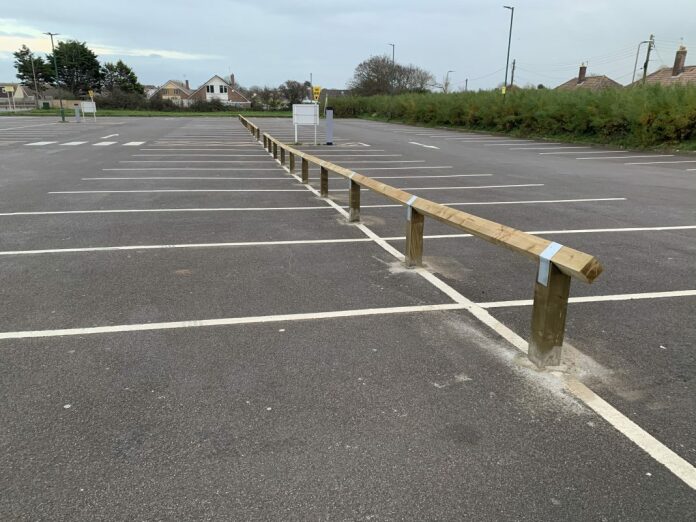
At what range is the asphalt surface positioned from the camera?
2406 mm

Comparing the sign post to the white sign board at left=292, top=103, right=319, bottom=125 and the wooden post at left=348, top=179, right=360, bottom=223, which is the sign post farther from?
the wooden post at left=348, top=179, right=360, bottom=223

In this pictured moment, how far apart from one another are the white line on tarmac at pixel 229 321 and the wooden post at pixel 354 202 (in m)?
3.40

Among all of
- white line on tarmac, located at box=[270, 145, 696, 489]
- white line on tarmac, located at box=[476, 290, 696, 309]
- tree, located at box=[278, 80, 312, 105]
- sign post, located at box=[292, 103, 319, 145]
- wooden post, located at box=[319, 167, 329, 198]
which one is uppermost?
tree, located at box=[278, 80, 312, 105]

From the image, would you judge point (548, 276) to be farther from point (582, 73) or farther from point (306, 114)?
point (582, 73)

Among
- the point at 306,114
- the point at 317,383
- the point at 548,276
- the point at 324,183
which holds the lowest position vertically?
the point at 317,383

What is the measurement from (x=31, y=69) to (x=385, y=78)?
7206 centimetres

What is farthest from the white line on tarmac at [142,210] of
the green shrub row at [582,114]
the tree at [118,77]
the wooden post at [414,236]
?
the tree at [118,77]

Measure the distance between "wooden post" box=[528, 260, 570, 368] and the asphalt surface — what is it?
130 mm

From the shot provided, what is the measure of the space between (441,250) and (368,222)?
1803 mm

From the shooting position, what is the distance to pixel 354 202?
7828mm

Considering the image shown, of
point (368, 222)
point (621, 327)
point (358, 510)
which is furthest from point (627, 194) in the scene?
point (358, 510)

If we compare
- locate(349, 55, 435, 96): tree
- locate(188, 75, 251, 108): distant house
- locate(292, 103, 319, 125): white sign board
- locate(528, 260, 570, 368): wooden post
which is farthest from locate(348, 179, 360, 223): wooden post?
locate(188, 75, 251, 108): distant house

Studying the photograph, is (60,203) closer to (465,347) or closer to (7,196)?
(7,196)

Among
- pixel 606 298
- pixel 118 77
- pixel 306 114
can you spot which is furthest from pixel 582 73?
pixel 118 77
